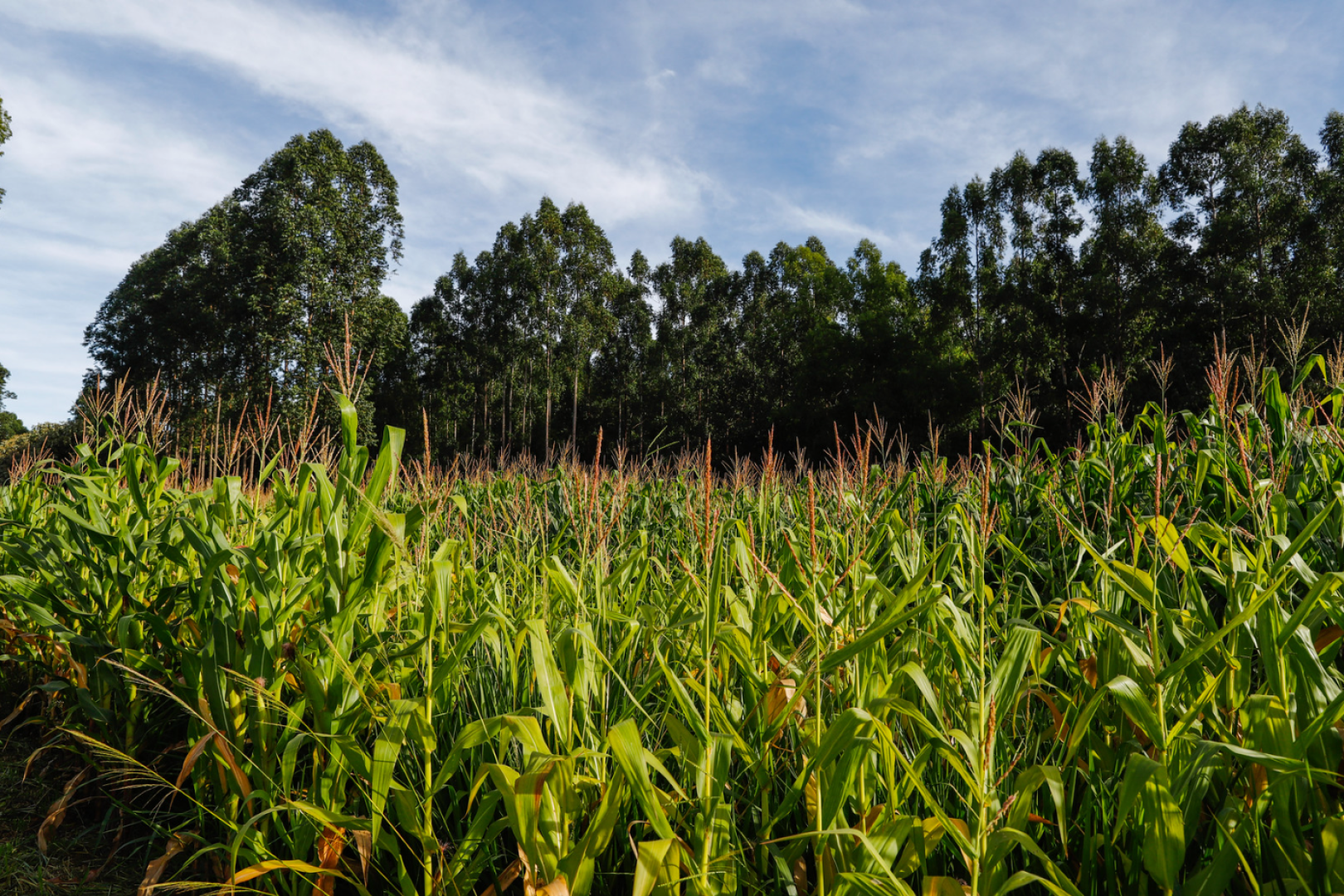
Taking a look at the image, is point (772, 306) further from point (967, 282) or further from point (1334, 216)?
point (1334, 216)

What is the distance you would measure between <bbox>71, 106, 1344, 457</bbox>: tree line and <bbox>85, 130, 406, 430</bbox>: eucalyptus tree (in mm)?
96

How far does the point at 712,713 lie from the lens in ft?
5.05

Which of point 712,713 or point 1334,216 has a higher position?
point 1334,216

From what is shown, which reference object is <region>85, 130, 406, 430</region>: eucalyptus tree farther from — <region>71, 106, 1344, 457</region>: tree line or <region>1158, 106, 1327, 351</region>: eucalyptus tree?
<region>1158, 106, 1327, 351</region>: eucalyptus tree

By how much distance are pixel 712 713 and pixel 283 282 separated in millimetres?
24735

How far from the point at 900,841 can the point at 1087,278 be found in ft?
85.0

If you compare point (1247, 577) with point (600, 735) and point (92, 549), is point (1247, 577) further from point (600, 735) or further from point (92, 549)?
point (92, 549)

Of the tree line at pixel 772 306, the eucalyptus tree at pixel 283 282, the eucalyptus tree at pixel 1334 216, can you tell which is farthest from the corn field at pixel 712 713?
the eucalyptus tree at pixel 1334 216

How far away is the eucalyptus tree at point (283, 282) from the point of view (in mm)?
21297

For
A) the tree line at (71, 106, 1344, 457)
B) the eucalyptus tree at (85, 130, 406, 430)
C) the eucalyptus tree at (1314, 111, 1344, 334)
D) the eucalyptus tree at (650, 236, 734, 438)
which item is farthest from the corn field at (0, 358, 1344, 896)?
the eucalyptus tree at (650, 236, 734, 438)

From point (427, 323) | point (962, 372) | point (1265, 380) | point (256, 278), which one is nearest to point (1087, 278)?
point (962, 372)

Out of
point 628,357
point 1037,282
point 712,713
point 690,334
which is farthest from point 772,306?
point 712,713

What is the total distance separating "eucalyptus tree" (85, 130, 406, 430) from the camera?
2130cm

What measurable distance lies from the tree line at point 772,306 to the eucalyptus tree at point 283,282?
10 cm
